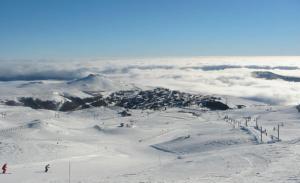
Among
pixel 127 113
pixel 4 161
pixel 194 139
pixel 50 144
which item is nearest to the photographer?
pixel 4 161

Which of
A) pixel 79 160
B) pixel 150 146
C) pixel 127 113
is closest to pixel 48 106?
pixel 127 113

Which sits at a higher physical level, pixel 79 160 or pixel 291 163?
pixel 291 163

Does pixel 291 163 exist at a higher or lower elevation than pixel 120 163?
higher

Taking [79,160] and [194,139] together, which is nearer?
[79,160]

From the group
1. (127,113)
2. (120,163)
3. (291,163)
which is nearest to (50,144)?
(120,163)

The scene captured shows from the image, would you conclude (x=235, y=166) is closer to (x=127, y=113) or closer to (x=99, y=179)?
(x=99, y=179)

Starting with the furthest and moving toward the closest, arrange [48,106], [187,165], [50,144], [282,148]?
[48,106], [50,144], [282,148], [187,165]

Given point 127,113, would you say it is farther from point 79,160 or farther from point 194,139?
point 79,160

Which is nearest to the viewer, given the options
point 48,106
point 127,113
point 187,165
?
point 187,165

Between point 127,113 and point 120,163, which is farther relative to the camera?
point 127,113
